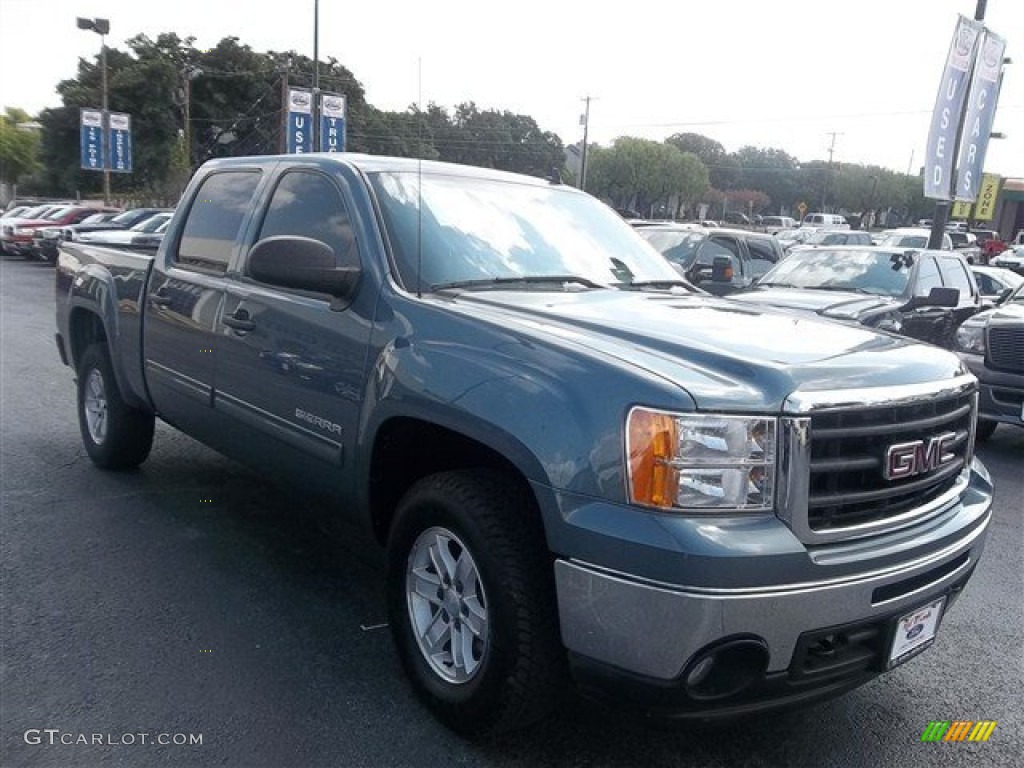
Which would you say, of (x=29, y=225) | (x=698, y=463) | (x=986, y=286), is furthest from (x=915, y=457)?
(x=29, y=225)

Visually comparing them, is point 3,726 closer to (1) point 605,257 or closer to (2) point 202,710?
(2) point 202,710

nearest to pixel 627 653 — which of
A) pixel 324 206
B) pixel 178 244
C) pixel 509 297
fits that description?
pixel 509 297

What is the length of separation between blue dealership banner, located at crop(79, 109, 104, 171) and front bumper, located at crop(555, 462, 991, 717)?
3386cm

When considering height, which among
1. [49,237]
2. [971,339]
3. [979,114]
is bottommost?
[49,237]

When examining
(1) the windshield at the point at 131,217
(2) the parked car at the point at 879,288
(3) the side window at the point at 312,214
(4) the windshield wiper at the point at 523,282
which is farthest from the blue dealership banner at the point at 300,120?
(4) the windshield wiper at the point at 523,282

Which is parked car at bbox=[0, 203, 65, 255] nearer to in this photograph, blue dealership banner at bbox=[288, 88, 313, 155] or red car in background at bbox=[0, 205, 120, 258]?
red car in background at bbox=[0, 205, 120, 258]

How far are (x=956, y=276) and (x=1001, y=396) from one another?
327cm

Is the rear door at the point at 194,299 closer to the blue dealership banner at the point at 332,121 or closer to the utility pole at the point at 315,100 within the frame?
the utility pole at the point at 315,100

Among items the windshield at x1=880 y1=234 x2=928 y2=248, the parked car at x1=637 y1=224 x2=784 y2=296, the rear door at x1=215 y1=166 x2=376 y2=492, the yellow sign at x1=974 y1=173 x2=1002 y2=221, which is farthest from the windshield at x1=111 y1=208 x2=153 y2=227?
the yellow sign at x1=974 y1=173 x2=1002 y2=221

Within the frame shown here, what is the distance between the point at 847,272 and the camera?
9633 millimetres

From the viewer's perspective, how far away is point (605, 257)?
4.15 meters

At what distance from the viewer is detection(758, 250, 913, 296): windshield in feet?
30.5

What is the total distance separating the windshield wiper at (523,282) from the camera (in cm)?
345

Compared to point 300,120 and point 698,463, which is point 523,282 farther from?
point 300,120
